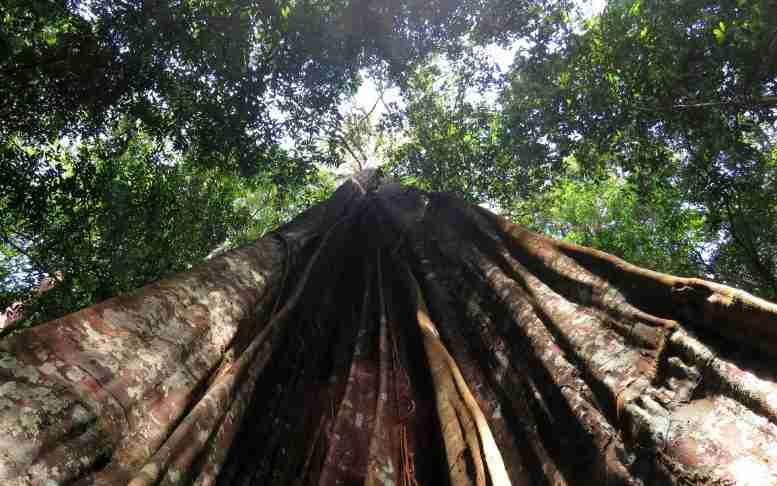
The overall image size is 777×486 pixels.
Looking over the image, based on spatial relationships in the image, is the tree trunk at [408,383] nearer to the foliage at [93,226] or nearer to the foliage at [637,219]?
the foliage at [93,226]

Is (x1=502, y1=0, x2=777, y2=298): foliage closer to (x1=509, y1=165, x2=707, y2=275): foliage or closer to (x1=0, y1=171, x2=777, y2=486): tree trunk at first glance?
(x1=509, y1=165, x2=707, y2=275): foliage


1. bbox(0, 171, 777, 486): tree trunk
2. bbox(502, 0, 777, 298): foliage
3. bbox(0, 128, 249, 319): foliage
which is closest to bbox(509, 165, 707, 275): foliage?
bbox(502, 0, 777, 298): foliage

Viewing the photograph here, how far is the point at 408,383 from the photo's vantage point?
7.59 ft

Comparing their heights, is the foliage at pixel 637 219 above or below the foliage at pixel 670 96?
below

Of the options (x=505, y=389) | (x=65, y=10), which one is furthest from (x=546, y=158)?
(x=65, y=10)

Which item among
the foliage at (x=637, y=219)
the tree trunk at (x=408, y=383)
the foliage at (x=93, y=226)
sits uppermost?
the foliage at (x=93, y=226)

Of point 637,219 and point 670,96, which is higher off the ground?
point 670,96

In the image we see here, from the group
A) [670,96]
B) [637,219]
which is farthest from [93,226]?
[637,219]

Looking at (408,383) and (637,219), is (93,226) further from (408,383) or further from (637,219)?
(637,219)

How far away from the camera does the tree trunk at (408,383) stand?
4.57 ft

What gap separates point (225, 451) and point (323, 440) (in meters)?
0.45

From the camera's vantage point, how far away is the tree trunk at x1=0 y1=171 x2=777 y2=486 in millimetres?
1392

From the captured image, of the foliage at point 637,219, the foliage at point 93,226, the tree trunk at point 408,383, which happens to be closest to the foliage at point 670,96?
the foliage at point 637,219

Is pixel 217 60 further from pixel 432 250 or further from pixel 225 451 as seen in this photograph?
pixel 225 451
